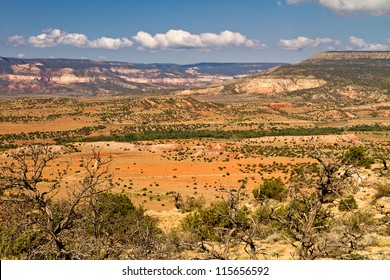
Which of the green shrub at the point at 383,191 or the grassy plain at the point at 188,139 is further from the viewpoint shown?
the grassy plain at the point at 188,139

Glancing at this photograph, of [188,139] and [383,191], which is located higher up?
[383,191]

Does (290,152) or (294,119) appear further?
(294,119)

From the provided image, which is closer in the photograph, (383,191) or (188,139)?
(383,191)

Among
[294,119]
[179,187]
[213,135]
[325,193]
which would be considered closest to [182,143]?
[213,135]

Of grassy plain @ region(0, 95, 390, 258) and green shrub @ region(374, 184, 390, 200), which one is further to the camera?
grassy plain @ region(0, 95, 390, 258)

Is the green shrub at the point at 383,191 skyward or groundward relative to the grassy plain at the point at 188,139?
skyward

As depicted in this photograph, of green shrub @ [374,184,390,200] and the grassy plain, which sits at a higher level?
green shrub @ [374,184,390,200]

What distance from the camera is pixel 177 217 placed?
29188mm

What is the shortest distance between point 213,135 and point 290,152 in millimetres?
34144
